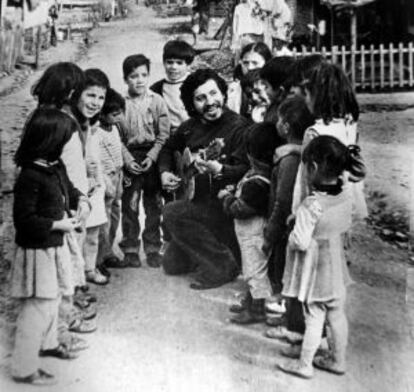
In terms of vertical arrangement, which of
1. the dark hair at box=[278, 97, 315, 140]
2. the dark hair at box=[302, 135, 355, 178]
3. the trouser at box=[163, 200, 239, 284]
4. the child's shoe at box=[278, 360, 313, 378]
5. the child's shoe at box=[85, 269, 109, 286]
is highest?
the dark hair at box=[278, 97, 315, 140]

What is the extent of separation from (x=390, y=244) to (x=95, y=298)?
4.16ft

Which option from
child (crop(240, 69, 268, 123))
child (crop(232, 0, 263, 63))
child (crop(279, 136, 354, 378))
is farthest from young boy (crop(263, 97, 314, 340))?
child (crop(232, 0, 263, 63))

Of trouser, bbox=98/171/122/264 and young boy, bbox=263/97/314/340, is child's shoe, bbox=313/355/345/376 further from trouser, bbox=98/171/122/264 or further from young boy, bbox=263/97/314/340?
trouser, bbox=98/171/122/264

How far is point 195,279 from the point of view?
86.2 inches

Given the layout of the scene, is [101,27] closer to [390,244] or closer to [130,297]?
[130,297]

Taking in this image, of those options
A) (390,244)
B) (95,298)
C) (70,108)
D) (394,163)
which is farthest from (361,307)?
(394,163)

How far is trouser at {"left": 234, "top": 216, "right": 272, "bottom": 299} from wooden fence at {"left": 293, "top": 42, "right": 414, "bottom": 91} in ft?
12.1

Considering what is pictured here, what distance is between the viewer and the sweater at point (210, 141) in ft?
6.68

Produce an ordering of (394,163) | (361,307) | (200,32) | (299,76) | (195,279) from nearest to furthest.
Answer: (299,76), (361,307), (195,279), (394,163), (200,32)

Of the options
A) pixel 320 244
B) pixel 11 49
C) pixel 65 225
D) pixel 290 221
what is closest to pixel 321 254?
pixel 320 244

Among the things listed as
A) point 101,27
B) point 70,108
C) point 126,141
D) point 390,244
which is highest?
point 101,27

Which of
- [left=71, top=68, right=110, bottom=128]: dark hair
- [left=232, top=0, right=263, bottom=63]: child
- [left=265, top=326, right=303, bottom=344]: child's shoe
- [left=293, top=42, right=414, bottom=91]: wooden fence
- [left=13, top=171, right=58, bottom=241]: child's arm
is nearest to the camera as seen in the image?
[left=13, top=171, right=58, bottom=241]: child's arm

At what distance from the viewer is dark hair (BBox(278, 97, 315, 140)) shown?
171cm

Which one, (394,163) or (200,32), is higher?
(200,32)
